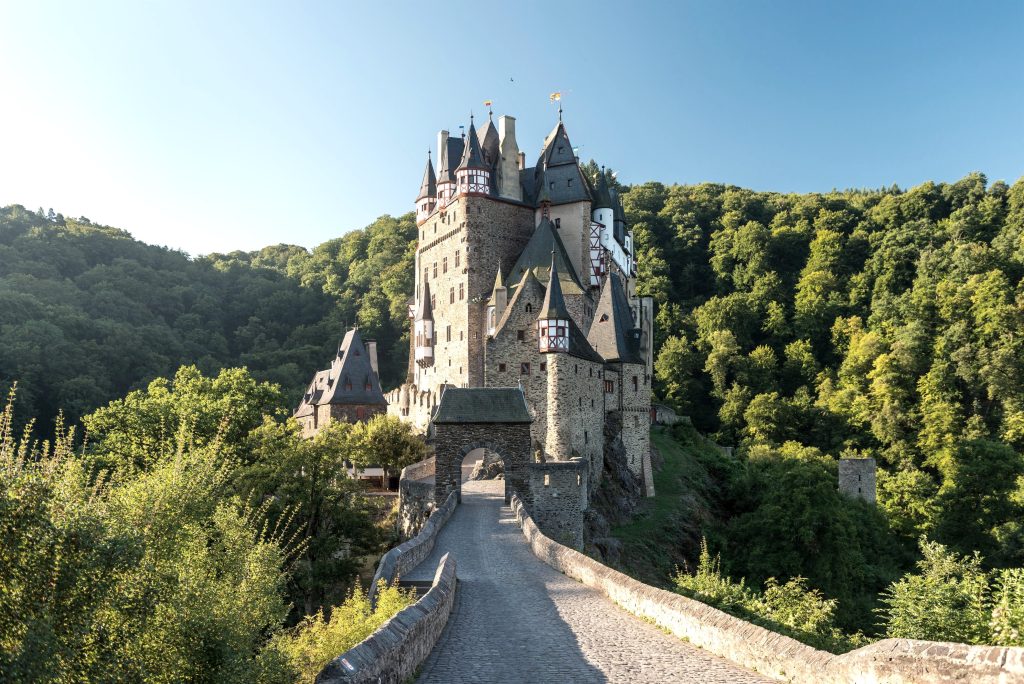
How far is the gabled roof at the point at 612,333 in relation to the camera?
4372 centimetres

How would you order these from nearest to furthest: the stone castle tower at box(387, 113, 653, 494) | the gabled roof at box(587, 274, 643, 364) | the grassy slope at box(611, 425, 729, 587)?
the grassy slope at box(611, 425, 729, 587) < the stone castle tower at box(387, 113, 653, 494) < the gabled roof at box(587, 274, 643, 364)

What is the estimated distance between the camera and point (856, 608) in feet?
115

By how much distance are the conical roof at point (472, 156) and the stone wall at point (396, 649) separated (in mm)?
38624

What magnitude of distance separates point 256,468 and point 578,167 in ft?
105

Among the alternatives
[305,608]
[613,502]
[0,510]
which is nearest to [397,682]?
[0,510]

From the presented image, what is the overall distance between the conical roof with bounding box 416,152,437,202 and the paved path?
Result: 1551 inches

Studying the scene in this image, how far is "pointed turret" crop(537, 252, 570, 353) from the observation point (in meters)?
38.3

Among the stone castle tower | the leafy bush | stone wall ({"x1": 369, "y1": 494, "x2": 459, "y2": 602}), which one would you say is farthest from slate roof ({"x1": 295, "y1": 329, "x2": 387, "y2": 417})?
the leafy bush

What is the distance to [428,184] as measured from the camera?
56688 mm

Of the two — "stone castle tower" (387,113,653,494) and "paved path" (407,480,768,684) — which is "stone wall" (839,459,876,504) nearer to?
"stone castle tower" (387,113,653,494)

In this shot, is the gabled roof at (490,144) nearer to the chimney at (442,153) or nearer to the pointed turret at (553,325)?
the chimney at (442,153)

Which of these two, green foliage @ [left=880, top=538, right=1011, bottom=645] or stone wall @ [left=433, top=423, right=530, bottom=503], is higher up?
stone wall @ [left=433, top=423, right=530, bottom=503]

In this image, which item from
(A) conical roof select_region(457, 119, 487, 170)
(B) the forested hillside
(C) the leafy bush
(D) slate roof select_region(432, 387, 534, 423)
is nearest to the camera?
(C) the leafy bush

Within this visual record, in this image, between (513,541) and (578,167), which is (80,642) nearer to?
(513,541)
